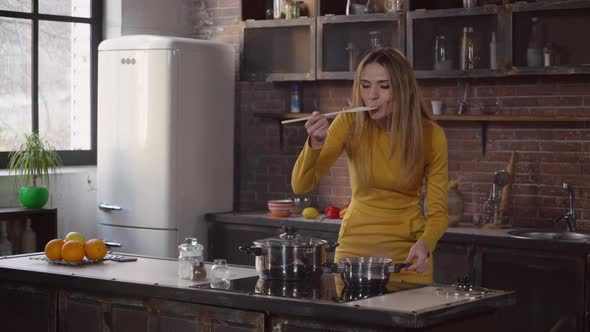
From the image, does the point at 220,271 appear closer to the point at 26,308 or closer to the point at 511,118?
the point at 26,308

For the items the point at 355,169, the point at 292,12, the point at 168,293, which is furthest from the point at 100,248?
the point at 292,12

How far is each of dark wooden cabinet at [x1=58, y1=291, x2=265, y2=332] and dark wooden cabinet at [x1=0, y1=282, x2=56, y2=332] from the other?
54 millimetres

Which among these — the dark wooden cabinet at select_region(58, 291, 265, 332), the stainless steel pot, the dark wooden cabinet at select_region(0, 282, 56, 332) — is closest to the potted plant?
the dark wooden cabinet at select_region(0, 282, 56, 332)

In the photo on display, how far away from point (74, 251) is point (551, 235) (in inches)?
109

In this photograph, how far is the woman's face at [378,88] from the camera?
12.4 feet

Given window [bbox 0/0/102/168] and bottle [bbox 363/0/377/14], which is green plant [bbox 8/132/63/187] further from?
bottle [bbox 363/0/377/14]

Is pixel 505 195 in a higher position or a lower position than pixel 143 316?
higher

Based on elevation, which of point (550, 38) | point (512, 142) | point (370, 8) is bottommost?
point (512, 142)

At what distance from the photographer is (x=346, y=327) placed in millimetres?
3160

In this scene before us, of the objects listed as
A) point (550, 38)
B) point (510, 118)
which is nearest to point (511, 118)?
point (510, 118)

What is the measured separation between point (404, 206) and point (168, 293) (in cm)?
98

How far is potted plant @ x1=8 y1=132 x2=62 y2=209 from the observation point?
20.2 ft

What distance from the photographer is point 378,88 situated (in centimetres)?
379

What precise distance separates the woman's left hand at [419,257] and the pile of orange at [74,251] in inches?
52.1
